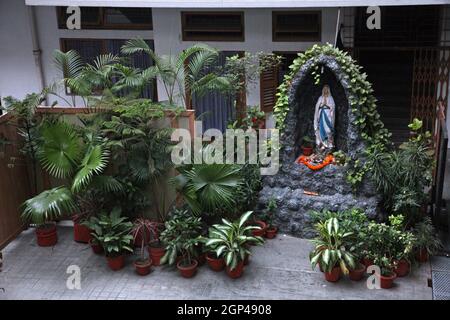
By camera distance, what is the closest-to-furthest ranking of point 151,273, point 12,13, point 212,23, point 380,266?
point 380,266, point 151,273, point 212,23, point 12,13

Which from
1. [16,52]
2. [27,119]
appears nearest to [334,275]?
[27,119]

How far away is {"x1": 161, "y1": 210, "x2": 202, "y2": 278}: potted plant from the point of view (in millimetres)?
8430

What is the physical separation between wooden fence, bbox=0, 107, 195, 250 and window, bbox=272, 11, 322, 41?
3.94 metres

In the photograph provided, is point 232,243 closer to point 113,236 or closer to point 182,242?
point 182,242

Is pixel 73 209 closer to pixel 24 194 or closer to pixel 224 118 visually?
pixel 24 194

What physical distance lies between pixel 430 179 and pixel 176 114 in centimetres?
417

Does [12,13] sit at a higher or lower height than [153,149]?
higher

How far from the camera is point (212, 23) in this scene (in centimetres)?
1233

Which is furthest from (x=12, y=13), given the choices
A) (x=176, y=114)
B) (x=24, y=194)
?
(x=176, y=114)

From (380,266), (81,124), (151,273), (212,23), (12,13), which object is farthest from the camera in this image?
(12,13)

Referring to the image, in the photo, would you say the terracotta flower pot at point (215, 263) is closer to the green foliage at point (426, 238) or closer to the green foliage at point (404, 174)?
the green foliage at point (404, 174)

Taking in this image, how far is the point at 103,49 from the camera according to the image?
43.0ft

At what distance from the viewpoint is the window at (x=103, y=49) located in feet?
42.3

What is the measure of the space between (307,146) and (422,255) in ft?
8.81
